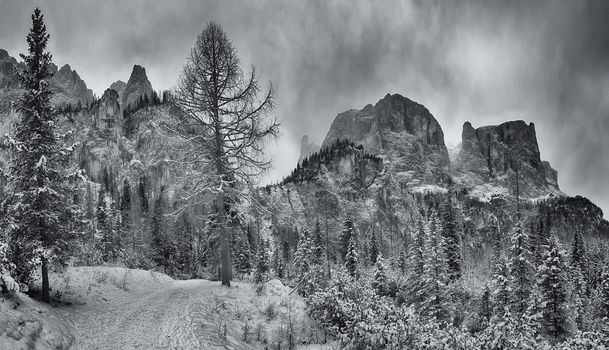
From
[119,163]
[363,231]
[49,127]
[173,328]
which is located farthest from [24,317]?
[119,163]

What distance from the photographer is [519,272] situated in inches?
1155

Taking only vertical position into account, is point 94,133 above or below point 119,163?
above

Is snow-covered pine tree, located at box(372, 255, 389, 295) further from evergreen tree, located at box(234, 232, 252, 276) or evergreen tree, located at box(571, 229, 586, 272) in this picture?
evergreen tree, located at box(571, 229, 586, 272)

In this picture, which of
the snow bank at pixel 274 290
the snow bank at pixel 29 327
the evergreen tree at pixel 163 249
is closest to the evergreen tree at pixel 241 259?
the evergreen tree at pixel 163 249

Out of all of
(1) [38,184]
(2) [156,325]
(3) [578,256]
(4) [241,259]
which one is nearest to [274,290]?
(2) [156,325]

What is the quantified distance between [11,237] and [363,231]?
6035 inches

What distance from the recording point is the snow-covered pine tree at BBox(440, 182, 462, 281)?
39.0 m

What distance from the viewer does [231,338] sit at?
8805mm

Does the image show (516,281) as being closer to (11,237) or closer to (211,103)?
(211,103)

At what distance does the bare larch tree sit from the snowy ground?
10.6 feet

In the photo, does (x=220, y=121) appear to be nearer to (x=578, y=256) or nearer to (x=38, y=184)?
(x=38, y=184)

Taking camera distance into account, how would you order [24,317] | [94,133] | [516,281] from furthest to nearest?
1. [94,133]
2. [516,281]
3. [24,317]

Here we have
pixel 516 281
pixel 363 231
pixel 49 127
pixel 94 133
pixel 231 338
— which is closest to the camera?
pixel 231 338

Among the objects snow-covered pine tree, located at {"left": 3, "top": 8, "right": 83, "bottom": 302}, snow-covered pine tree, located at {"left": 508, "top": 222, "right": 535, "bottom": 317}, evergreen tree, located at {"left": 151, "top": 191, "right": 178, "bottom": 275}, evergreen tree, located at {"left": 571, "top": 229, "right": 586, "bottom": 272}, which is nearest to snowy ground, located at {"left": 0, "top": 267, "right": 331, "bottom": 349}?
→ snow-covered pine tree, located at {"left": 3, "top": 8, "right": 83, "bottom": 302}
